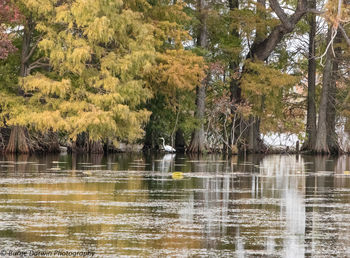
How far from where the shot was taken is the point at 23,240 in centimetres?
924

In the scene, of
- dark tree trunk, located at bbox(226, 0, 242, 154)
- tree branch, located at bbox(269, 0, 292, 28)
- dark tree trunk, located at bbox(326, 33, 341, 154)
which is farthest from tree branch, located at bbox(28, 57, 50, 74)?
dark tree trunk, located at bbox(326, 33, 341, 154)

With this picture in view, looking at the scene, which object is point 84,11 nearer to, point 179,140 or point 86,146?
point 86,146

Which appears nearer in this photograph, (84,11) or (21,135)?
(84,11)

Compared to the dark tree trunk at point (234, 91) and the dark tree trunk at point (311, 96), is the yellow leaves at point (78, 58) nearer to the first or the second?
the dark tree trunk at point (234, 91)

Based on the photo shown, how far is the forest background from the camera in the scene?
31.4 m

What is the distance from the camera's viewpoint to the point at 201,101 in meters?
40.4

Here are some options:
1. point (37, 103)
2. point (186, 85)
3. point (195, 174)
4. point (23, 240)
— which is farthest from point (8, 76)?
point (23, 240)

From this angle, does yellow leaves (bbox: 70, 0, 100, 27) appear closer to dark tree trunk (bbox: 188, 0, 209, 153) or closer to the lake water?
dark tree trunk (bbox: 188, 0, 209, 153)

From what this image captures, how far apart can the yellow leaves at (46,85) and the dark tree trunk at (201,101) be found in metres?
9.09

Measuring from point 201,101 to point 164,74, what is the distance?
5.19 meters

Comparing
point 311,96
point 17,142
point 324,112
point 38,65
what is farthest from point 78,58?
point 311,96

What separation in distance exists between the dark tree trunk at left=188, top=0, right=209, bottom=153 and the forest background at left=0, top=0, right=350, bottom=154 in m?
A: 0.07

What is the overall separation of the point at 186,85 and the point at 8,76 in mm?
7747

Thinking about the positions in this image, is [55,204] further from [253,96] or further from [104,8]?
[253,96]
